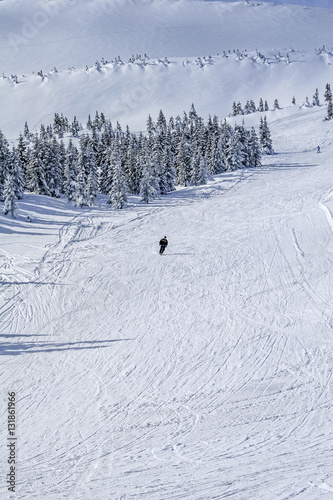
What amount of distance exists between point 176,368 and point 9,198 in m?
31.2

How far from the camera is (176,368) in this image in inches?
516

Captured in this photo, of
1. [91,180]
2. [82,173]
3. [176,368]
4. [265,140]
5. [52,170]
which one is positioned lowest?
[176,368]

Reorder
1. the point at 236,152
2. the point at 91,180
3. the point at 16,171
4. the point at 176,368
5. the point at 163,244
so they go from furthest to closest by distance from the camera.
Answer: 1. the point at 236,152
2. the point at 91,180
3. the point at 16,171
4. the point at 163,244
5. the point at 176,368

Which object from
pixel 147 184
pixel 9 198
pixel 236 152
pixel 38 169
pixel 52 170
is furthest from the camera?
pixel 236 152

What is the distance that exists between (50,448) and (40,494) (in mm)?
1462

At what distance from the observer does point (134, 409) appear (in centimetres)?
1124

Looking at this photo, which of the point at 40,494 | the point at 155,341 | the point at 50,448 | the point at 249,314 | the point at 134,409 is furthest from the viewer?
the point at 249,314

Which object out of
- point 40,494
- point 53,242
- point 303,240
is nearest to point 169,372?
point 40,494

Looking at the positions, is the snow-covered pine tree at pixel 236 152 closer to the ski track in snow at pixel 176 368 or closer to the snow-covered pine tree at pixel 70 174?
the snow-covered pine tree at pixel 70 174

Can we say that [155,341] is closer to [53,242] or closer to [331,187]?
[53,242]

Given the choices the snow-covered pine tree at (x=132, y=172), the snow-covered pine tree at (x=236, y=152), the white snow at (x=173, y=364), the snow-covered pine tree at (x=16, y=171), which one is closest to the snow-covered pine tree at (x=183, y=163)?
the snow-covered pine tree at (x=236, y=152)

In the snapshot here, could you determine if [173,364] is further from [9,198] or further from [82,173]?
[82,173]

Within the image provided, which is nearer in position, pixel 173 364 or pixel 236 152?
pixel 173 364

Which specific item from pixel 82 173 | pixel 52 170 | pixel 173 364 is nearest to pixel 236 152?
pixel 82 173
